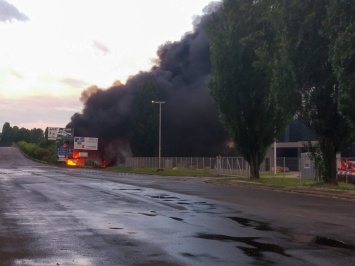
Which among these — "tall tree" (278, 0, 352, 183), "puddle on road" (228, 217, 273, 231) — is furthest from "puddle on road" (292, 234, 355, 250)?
"tall tree" (278, 0, 352, 183)

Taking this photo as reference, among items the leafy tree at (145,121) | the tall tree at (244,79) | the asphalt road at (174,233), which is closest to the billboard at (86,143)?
the leafy tree at (145,121)

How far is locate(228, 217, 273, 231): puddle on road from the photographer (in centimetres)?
1286

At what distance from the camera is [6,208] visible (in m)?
17.5

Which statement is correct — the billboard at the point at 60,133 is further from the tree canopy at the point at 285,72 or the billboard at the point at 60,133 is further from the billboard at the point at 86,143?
the tree canopy at the point at 285,72

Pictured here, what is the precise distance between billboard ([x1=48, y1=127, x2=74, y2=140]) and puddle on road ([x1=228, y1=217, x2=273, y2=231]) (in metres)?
84.5

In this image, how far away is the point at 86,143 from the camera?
286ft

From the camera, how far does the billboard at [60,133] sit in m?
99.8

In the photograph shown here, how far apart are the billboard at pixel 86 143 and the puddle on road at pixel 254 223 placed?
73.5 metres

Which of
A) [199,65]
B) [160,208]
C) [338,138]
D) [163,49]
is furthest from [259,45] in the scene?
[163,49]

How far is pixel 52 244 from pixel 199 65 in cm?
6974

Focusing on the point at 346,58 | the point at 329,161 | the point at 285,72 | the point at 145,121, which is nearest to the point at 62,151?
the point at 145,121

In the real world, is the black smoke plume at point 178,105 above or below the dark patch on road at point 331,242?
above

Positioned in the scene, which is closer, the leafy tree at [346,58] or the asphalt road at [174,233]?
the asphalt road at [174,233]

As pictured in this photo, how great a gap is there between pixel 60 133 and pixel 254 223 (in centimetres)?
9636
